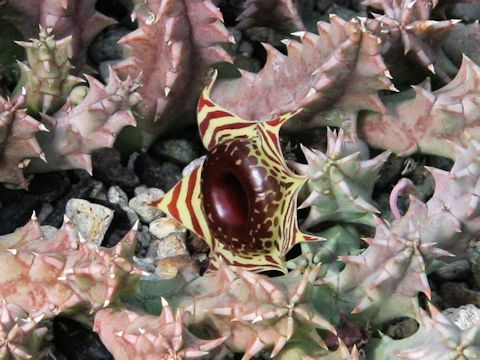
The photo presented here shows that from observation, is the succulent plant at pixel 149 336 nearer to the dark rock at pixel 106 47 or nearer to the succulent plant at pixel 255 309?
the succulent plant at pixel 255 309

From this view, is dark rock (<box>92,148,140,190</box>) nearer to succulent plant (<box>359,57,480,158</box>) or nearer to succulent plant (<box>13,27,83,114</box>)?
succulent plant (<box>13,27,83,114</box>)

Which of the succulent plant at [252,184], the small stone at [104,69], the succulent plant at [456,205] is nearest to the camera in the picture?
the succulent plant at [252,184]

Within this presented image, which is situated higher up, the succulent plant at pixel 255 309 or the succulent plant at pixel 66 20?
the succulent plant at pixel 66 20

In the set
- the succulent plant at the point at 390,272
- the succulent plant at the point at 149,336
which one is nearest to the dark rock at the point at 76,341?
the succulent plant at the point at 149,336

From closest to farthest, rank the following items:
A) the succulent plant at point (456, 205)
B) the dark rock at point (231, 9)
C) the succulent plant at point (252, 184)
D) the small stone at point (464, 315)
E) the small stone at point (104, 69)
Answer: the succulent plant at point (252, 184)
the succulent plant at point (456, 205)
the small stone at point (464, 315)
the small stone at point (104, 69)
the dark rock at point (231, 9)

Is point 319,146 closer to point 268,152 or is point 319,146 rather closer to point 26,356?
point 268,152

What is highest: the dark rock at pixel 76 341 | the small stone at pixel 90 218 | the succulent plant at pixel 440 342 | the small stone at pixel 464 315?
the succulent plant at pixel 440 342

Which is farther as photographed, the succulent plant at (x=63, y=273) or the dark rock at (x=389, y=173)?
the dark rock at (x=389, y=173)
